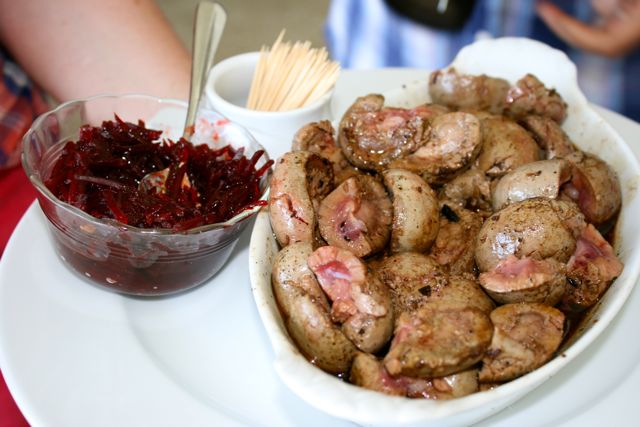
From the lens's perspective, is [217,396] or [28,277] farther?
[28,277]

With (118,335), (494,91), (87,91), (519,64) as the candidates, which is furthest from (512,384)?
(87,91)

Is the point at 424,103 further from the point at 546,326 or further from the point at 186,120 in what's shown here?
the point at 546,326

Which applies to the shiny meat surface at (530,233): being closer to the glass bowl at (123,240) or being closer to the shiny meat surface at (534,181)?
the shiny meat surface at (534,181)

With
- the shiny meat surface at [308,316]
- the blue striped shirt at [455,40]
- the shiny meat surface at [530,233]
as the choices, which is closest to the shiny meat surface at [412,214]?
the shiny meat surface at [530,233]

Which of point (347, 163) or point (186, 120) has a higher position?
point (347, 163)

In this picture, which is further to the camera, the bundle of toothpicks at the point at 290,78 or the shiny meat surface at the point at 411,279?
the bundle of toothpicks at the point at 290,78

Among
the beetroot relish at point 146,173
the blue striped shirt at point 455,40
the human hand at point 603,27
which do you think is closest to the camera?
the beetroot relish at point 146,173

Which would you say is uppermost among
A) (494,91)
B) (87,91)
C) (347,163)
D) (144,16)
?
(494,91)
